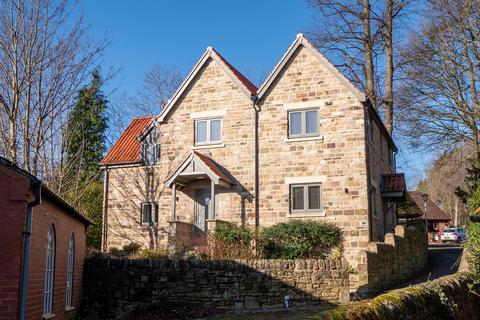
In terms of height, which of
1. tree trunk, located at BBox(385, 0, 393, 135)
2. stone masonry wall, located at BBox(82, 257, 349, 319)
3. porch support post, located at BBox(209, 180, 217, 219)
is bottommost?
stone masonry wall, located at BBox(82, 257, 349, 319)

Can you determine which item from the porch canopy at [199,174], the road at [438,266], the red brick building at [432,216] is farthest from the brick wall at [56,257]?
the red brick building at [432,216]

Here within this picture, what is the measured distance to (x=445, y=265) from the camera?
2497 centimetres

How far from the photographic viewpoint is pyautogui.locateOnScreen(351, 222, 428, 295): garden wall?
16.8 metres

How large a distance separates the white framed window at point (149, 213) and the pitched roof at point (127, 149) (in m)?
2.28

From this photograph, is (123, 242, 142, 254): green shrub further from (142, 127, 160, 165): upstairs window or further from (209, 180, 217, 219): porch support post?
(209, 180, 217, 219): porch support post

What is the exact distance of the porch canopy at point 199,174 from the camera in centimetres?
2183

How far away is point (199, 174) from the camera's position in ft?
73.1

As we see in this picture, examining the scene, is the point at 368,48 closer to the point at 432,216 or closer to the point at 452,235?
the point at 452,235

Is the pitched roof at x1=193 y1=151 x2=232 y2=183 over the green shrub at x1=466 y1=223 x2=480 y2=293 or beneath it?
over

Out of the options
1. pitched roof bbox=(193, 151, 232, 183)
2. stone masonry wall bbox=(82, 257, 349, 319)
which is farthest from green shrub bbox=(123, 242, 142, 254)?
stone masonry wall bbox=(82, 257, 349, 319)

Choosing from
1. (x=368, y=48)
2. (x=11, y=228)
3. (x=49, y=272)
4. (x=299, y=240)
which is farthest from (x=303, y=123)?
(x=11, y=228)

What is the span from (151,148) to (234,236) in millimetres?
7612

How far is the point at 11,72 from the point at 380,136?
16.5 m

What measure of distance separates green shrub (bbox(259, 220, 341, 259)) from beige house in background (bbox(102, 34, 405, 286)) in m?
0.64
